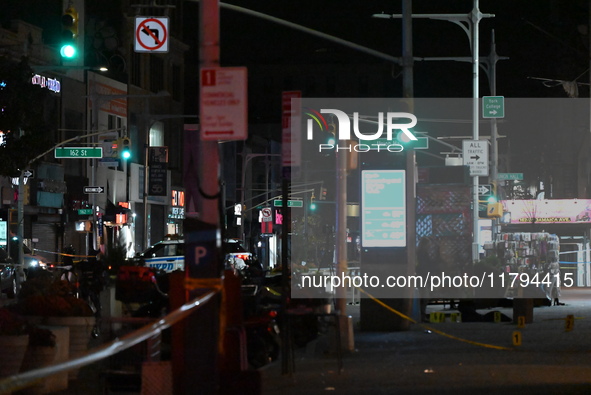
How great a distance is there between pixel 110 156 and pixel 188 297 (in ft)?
112

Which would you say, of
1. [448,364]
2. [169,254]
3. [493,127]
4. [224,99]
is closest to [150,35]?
[169,254]

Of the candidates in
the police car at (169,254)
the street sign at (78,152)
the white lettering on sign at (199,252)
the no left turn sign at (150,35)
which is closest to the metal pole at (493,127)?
the police car at (169,254)

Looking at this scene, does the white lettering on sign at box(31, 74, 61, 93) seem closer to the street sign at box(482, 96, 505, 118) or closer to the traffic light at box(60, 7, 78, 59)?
the street sign at box(482, 96, 505, 118)

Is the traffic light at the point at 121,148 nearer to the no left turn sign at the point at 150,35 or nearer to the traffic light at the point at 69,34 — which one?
the no left turn sign at the point at 150,35

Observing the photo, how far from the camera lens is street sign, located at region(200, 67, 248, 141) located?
8.70 metres

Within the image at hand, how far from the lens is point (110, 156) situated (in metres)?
42.0

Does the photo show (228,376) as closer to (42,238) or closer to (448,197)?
(448,197)

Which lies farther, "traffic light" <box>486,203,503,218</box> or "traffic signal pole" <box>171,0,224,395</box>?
"traffic light" <box>486,203,503,218</box>

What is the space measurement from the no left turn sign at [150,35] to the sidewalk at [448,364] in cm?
887

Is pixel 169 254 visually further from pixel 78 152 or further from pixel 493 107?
pixel 493 107

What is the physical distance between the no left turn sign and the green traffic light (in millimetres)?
1447

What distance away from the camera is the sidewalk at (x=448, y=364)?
11086mm

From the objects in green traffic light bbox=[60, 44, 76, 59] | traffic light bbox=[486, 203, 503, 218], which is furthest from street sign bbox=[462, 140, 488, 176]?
green traffic light bbox=[60, 44, 76, 59]

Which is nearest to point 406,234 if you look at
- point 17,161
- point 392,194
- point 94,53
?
point 392,194
